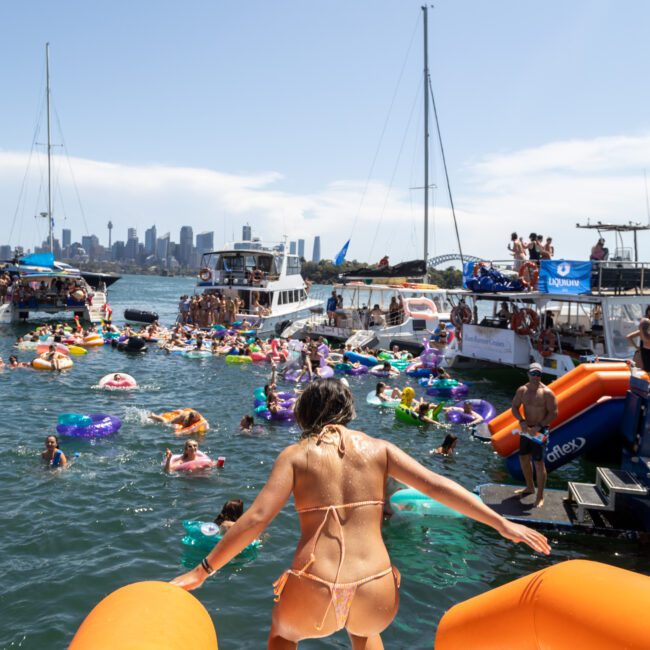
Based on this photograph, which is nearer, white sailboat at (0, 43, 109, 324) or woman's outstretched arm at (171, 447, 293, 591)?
woman's outstretched arm at (171, 447, 293, 591)

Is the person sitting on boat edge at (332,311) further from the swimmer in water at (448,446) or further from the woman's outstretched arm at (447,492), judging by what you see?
the woman's outstretched arm at (447,492)

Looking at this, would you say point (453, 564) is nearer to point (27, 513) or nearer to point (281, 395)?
point (27, 513)

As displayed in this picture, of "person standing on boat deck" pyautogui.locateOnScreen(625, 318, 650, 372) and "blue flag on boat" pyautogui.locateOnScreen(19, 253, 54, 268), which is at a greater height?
"blue flag on boat" pyautogui.locateOnScreen(19, 253, 54, 268)

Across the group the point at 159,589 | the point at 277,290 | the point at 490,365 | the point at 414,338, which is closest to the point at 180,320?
the point at 277,290

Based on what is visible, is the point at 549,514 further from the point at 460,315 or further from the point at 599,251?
the point at 460,315

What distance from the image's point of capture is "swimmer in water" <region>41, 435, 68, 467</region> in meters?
11.7

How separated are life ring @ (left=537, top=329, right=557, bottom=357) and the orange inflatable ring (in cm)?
1771

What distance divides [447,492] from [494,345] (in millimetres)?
19361

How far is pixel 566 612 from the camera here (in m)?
3.12

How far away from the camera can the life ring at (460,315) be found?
969 inches

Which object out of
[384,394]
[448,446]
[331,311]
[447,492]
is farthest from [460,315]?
[447,492]

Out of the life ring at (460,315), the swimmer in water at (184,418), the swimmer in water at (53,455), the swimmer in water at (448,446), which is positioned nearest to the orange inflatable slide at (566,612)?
the swimmer in water at (448,446)

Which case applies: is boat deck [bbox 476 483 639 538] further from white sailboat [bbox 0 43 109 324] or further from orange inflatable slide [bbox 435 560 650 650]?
white sailboat [bbox 0 43 109 324]

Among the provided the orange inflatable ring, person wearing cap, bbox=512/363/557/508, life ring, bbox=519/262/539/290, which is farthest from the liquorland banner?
the orange inflatable ring
